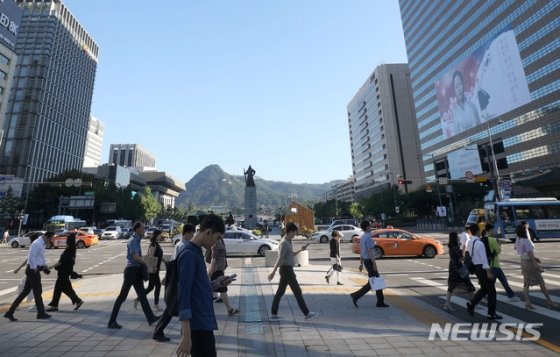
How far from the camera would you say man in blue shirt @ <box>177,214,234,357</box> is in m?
2.75

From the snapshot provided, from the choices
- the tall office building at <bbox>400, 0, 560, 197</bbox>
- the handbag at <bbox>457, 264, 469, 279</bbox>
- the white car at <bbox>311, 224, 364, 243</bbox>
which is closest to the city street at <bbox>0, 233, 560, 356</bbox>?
the handbag at <bbox>457, 264, 469, 279</bbox>

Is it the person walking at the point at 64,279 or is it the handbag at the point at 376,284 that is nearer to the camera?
the handbag at the point at 376,284

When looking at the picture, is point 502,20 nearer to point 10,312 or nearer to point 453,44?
point 453,44

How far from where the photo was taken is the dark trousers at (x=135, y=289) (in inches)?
234

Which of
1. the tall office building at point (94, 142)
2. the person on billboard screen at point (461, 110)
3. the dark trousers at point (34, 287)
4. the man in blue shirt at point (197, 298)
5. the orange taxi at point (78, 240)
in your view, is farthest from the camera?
the tall office building at point (94, 142)

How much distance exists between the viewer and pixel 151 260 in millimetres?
7047

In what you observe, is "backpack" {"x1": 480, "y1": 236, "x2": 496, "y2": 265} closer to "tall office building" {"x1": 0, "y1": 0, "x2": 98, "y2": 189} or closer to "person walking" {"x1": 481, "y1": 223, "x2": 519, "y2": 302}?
"person walking" {"x1": 481, "y1": 223, "x2": 519, "y2": 302}

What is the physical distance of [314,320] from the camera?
612 centimetres

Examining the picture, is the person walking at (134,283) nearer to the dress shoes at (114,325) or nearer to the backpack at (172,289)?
the dress shoes at (114,325)

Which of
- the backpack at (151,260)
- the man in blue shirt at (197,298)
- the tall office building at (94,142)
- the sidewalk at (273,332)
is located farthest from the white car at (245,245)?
the tall office building at (94,142)

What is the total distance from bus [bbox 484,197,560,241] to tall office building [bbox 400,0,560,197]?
20.1m

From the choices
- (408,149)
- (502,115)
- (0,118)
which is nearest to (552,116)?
(502,115)

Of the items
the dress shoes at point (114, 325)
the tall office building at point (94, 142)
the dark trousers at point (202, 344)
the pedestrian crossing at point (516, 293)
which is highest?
the tall office building at point (94, 142)

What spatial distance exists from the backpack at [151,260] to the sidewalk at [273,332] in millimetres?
989
